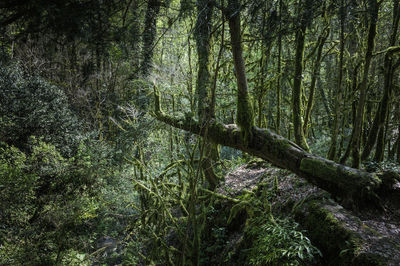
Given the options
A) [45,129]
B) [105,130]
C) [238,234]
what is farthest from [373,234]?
[105,130]

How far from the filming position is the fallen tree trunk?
328 centimetres

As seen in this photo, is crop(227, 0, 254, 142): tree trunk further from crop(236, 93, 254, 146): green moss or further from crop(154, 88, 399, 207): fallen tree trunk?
crop(154, 88, 399, 207): fallen tree trunk

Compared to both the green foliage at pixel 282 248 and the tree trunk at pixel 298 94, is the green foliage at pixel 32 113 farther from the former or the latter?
the green foliage at pixel 282 248

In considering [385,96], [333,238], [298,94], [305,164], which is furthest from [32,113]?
[385,96]

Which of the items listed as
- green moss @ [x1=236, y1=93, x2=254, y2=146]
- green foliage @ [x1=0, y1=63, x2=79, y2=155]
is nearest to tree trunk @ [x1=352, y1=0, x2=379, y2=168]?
green moss @ [x1=236, y1=93, x2=254, y2=146]

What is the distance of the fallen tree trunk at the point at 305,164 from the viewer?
10.8 feet

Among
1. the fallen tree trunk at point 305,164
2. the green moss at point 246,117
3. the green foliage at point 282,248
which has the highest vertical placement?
the green moss at point 246,117

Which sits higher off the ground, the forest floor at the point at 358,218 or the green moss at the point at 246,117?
the green moss at the point at 246,117

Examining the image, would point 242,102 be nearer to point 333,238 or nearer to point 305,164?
point 305,164

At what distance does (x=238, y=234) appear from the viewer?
4699 millimetres

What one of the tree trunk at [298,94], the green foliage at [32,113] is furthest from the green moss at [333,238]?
the green foliage at [32,113]

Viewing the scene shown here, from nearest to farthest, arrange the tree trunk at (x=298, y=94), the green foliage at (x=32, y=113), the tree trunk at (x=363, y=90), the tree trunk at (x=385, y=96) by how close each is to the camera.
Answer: the tree trunk at (x=363, y=90) < the tree trunk at (x=385, y=96) < the tree trunk at (x=298, y=94) < the green foliage at (x=32, y=113)

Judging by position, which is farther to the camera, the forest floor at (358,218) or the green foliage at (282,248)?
the green foliage at (282,248)

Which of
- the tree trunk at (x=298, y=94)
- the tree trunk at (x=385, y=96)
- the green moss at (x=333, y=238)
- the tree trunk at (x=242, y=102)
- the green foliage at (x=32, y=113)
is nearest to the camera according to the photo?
the green moss at (x=333, y=238)
